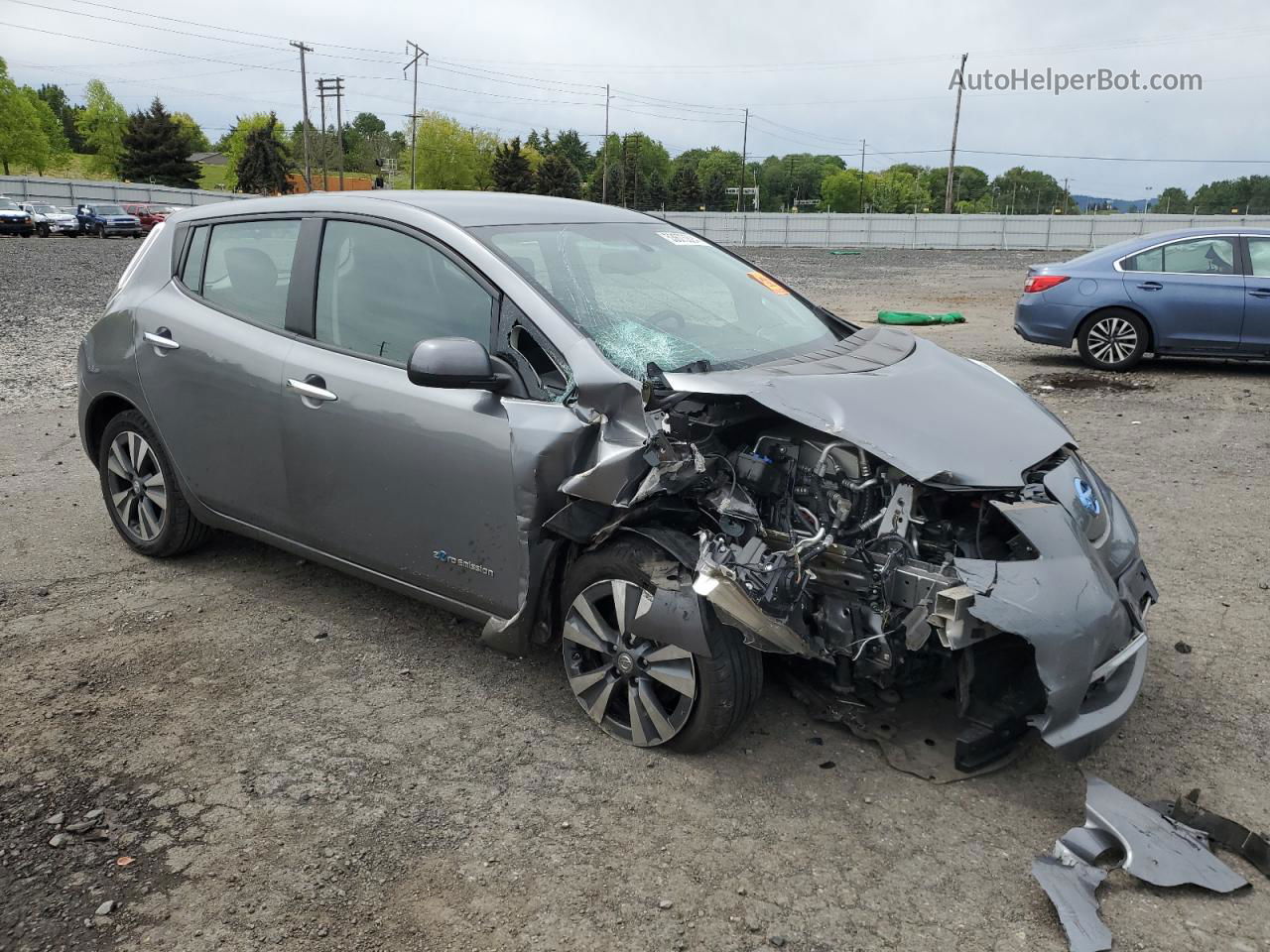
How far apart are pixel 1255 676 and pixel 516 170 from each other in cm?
10160

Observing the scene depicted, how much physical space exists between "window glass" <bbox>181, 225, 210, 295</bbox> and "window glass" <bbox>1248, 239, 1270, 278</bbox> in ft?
32.0

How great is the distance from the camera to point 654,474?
10.8 ft

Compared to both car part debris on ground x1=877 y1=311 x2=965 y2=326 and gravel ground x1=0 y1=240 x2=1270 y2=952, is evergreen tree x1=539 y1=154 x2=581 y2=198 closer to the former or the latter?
car part debris on ground x1=877 y1=311 x2=965 y2=326

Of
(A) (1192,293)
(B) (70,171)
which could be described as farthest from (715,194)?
(A) (1192,293)

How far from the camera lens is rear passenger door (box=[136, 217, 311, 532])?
4.35 metres

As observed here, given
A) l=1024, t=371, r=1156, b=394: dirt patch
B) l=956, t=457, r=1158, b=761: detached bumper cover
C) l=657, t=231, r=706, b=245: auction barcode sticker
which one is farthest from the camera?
l=1024, t=371, r=1156, b=394: dirt patch

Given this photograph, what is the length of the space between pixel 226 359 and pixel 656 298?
1.87 metres

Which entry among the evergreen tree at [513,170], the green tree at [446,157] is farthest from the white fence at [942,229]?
the green tree at [446,157]

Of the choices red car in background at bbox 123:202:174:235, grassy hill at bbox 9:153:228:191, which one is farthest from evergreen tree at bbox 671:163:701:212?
red car in background at bbox 123:202:174:235

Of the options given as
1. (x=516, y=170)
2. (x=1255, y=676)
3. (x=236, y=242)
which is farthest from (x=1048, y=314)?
(x=516, y=170)

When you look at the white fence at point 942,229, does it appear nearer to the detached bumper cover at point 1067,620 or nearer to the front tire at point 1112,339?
the front tire at point 1112,339

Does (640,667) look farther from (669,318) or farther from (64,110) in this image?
(64,110)

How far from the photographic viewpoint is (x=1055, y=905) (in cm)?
272

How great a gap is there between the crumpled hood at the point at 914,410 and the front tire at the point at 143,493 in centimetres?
282
